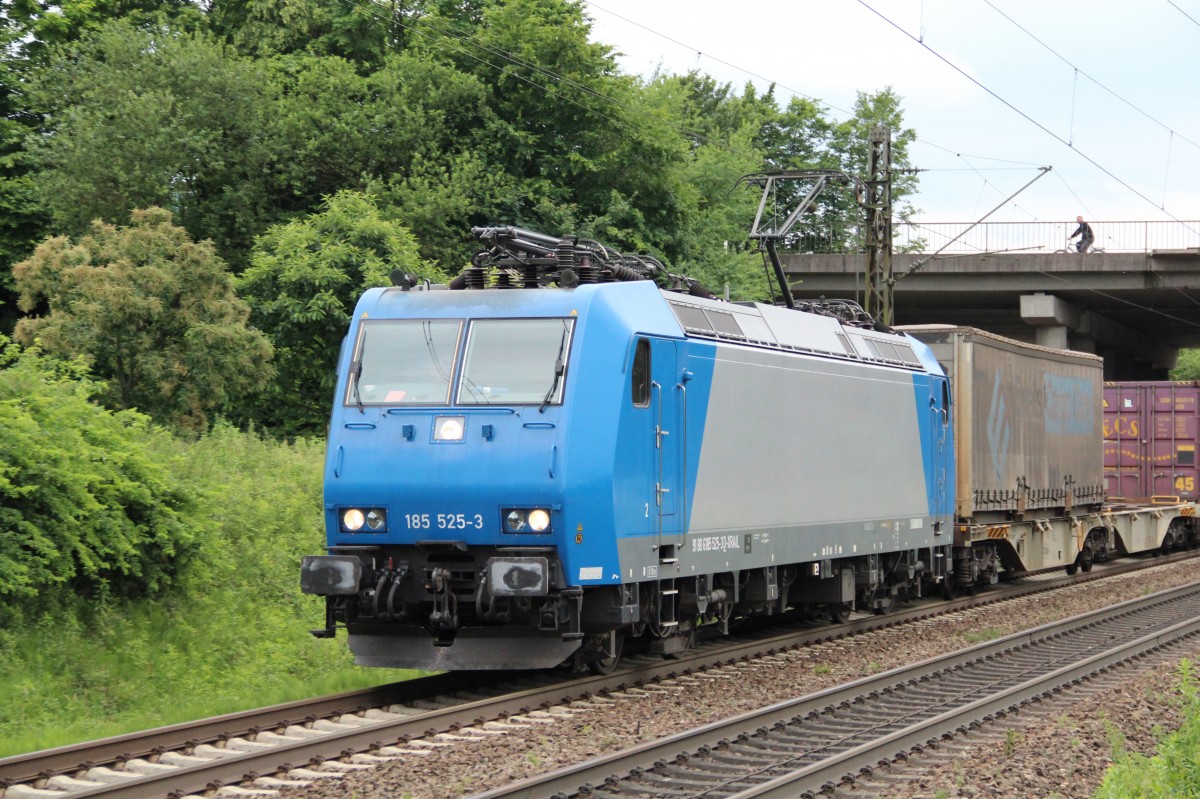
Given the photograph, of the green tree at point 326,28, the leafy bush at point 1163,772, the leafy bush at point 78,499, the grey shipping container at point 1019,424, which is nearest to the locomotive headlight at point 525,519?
the leafy bush at point 78,499

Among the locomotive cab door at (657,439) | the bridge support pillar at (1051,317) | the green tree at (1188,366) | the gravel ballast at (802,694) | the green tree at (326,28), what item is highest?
the green tree at (326,28)

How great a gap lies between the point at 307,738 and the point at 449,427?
9.48 ft

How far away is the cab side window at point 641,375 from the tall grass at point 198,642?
349 centimetres

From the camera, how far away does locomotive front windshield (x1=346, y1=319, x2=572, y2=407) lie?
11602 millimetres

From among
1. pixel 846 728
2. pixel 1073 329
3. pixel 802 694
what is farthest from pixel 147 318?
pixel 1073 329

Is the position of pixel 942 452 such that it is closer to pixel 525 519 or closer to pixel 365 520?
pixel 525 519

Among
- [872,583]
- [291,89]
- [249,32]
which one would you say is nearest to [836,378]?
[872,583]

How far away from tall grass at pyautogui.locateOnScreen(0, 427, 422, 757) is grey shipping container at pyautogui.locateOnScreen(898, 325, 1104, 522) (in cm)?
996

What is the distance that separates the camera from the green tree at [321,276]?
24938 millimetres

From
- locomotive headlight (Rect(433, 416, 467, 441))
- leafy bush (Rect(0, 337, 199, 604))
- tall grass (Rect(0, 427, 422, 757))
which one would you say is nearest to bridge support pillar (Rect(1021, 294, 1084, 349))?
tall grass (Rect(0, 427, 422, 757))

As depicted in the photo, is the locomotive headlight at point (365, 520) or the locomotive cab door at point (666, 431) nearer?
the locomotive headlight at point (365, 520)

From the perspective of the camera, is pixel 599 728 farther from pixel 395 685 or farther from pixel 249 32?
pixel 249 32

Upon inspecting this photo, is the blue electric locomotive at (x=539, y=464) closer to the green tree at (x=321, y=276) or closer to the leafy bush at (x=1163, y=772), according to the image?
the leafy bush at (x=1163, y=772)

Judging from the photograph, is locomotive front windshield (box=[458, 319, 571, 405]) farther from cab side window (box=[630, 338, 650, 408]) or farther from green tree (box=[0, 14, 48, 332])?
green tree (box=[0, 14, 48, 332])
